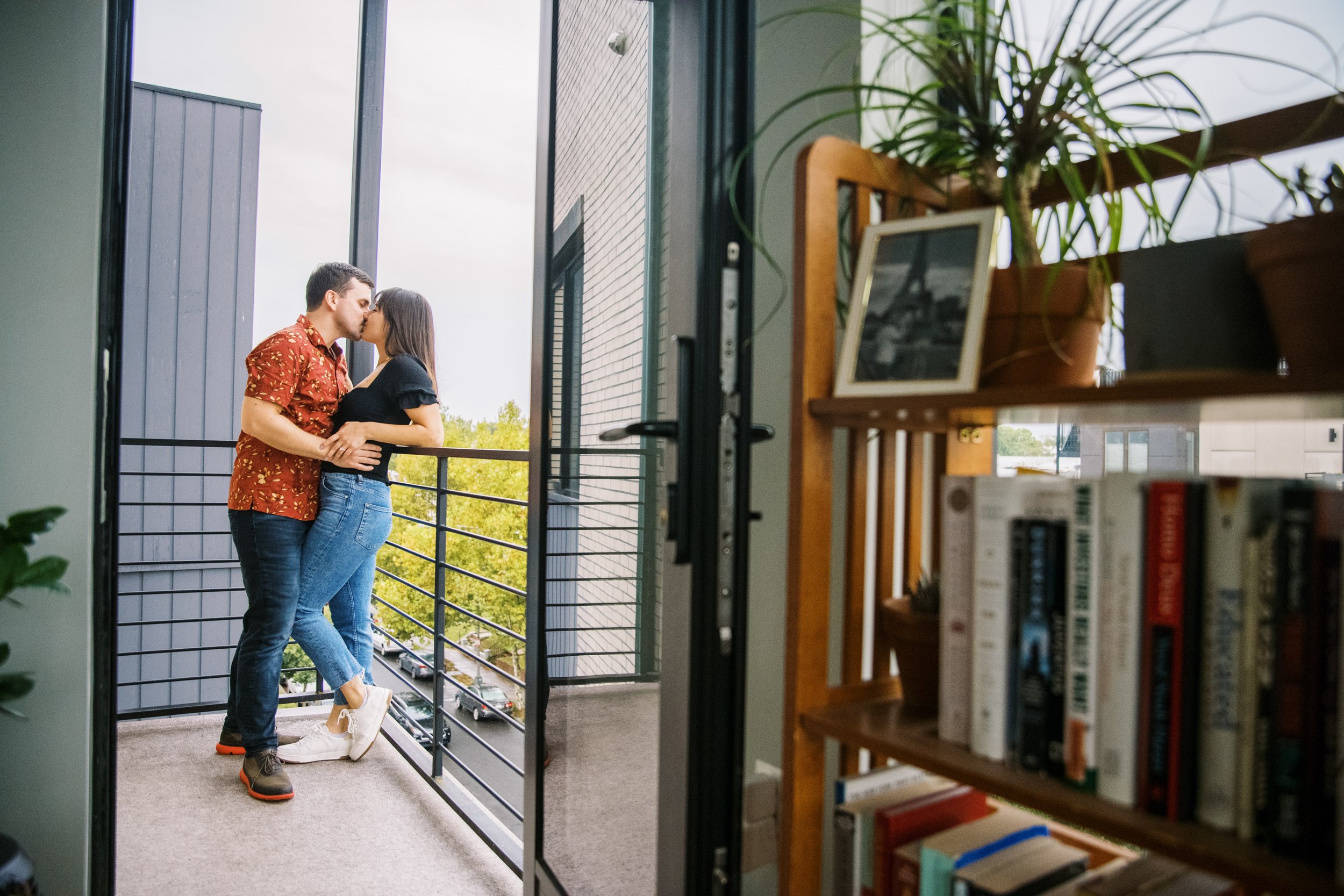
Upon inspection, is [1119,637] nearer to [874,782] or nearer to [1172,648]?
[1172,648]

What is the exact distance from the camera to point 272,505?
2113 mm

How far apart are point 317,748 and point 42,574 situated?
1.41m

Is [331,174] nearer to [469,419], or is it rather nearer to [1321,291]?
[469,419]

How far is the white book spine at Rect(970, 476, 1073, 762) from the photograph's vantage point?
75 centimetres

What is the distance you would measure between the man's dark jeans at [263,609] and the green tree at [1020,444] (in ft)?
6.04

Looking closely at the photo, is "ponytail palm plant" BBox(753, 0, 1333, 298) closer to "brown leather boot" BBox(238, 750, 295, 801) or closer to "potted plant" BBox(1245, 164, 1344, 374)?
"potted plant" BBox(1245, 164, 1344, 374)

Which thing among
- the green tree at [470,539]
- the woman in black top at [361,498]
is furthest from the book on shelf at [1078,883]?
the green tree at [470,539]

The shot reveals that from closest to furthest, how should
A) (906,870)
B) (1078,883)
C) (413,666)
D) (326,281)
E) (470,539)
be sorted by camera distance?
(1078,883) < (906,870) < (326,281) < (413,666) < (470,539)

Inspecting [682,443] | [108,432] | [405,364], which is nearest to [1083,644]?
[682,443]

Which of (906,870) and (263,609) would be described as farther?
(263,609)

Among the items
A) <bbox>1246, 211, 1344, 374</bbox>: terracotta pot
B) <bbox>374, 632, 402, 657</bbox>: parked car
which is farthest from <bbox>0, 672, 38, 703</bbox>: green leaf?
<bbox>374, 632, 402, 657</bbox>: parked car

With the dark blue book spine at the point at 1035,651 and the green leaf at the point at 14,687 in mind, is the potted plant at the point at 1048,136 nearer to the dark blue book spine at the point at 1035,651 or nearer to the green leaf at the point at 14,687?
the dark blue book spine at the point at 1035,651

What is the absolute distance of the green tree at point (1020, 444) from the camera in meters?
1.18

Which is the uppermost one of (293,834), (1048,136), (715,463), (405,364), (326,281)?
(326,281)
